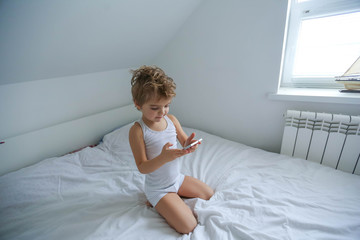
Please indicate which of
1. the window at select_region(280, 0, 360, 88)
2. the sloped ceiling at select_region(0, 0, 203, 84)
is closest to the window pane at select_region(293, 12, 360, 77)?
the window at select_region(280, 0, 360, 88)

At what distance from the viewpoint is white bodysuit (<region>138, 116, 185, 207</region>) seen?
908 millimetres

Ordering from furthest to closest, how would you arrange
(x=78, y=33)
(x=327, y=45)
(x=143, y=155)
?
(x=327, y=45) → (x=78, y=33) → (x=143, y=155)

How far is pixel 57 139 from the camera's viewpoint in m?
1.42

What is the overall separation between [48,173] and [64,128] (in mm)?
405

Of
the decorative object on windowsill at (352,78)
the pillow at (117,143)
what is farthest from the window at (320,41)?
the pillow at (117,143)

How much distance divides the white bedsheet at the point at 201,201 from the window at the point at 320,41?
0.74m

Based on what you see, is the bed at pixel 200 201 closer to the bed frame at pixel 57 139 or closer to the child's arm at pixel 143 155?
the bed frame at pixel 57 139

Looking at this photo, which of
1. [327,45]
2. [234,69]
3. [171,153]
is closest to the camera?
[171,153]

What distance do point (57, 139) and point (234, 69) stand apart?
156 cm

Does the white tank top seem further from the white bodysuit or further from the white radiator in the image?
the white radiator

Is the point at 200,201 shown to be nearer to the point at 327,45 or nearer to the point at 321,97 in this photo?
the point at 321,97

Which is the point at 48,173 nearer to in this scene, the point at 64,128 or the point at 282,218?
the point at 64,128

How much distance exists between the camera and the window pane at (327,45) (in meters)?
1.29

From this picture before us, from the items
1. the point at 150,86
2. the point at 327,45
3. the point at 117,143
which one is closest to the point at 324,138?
the point at 327,45
